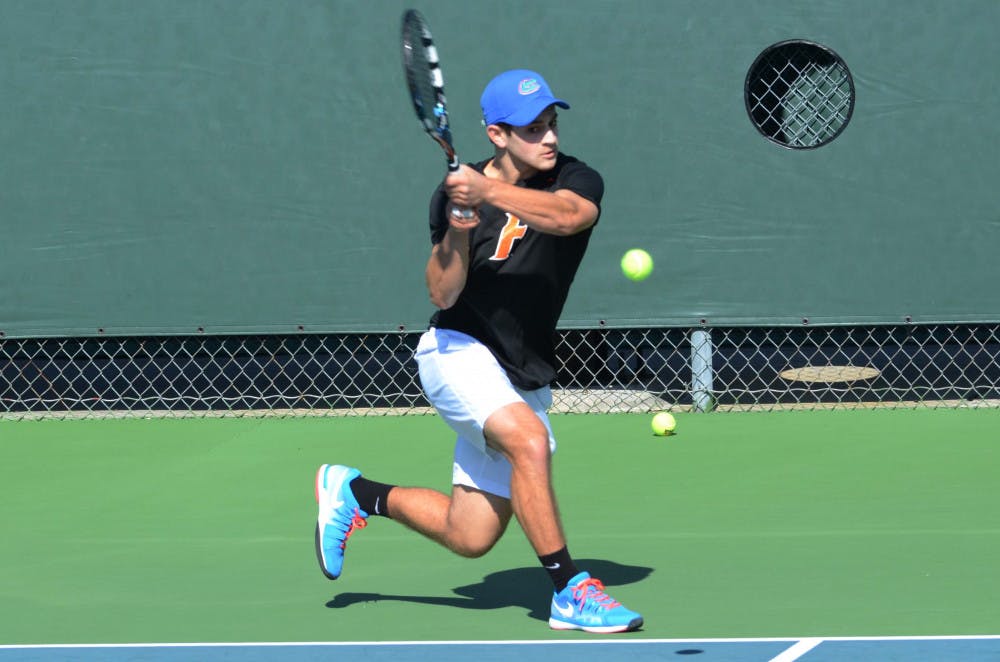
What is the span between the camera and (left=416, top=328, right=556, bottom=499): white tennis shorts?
164 inches

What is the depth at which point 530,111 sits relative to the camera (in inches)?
166

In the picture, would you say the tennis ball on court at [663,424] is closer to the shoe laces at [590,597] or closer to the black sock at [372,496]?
the black sock at [372,496]

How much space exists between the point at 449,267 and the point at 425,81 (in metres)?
0.52

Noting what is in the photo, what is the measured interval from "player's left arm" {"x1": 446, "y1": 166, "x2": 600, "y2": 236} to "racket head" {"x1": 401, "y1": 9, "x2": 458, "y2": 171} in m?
0.09

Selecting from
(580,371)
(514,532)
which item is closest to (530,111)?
(514,532)

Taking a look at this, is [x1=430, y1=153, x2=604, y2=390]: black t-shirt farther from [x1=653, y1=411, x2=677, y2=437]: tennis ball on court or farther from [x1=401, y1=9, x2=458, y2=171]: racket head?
[x1=653, y1=411, x2=677, y2=437]: tennis ball on court

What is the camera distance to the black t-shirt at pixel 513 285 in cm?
432

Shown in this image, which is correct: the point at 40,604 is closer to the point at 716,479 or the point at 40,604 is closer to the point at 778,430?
the point at 716,479

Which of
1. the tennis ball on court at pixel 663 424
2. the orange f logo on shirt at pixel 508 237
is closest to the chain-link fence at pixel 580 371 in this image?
the tennis ball on court at pixel 663 424

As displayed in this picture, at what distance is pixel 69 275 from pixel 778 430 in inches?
139

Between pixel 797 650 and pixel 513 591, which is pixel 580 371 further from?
pixel 797 650

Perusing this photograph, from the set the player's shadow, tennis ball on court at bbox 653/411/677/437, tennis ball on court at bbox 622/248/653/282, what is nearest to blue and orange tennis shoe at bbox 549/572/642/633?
the player's shadow

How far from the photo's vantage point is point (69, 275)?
8148 millimetres

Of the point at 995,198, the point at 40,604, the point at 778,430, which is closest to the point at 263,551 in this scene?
the point at 40,604
